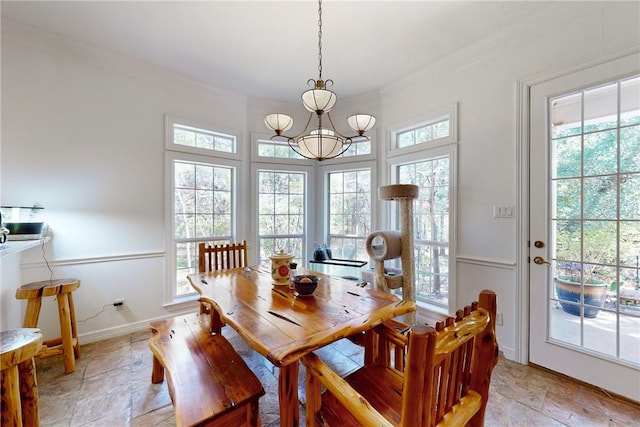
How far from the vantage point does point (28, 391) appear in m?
1.04

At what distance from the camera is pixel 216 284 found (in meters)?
1.92

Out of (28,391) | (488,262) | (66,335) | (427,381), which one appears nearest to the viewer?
(427,381)

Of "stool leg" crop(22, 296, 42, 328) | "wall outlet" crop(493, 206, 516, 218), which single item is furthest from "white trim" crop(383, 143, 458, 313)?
"stool leg" crop(22, 296, 42, 328)

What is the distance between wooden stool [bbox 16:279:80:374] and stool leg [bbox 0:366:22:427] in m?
1.49

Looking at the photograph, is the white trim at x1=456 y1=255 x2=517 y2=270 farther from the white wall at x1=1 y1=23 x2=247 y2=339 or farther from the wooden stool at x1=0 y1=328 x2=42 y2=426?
the white wall at x1=1 y1=23 x2=247 y2=339

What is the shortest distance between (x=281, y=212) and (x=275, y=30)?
228 centimetres

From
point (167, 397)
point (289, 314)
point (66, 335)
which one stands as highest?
point (289, 314)

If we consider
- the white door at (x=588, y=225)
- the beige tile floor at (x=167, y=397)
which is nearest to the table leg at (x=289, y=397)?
the beige tile floor at (x=167, y=397)

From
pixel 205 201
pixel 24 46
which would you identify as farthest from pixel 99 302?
pixel 24 46

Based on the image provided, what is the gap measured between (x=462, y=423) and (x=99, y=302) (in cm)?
320

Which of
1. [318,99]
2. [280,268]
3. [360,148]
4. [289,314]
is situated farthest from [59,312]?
[360,148]

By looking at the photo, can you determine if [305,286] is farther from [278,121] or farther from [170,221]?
[170,221]

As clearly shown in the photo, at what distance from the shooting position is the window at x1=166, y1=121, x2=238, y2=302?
9.77 ft

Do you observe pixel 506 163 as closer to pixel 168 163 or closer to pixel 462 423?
pixel 462 423
